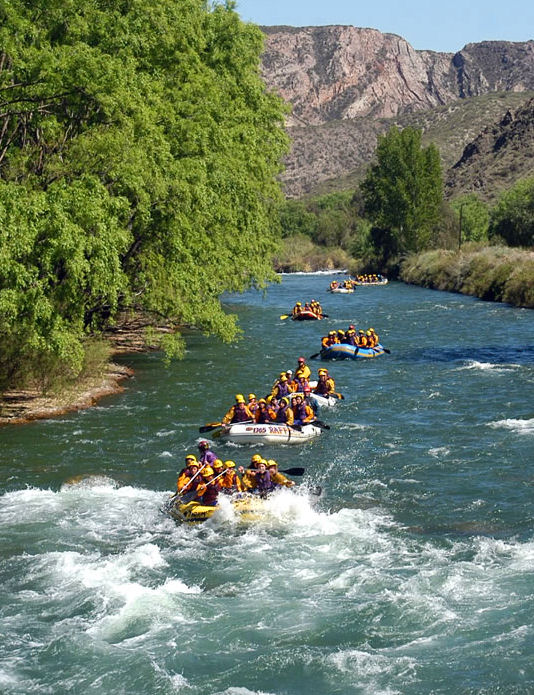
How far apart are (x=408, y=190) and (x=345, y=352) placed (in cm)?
5752

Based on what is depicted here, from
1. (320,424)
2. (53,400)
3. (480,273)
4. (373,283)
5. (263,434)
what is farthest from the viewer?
(373,283)

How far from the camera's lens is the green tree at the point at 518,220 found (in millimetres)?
80750

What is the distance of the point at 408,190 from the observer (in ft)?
298

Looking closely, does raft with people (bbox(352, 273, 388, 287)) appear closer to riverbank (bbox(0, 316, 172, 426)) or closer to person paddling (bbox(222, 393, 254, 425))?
riverbank (bbox(0, 316, 172, 426))

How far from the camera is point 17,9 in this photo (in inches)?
979

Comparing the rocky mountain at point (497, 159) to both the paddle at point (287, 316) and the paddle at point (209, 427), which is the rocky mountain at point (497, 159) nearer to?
the paddle at point (287, 316)

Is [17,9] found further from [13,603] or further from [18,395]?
[13,603]

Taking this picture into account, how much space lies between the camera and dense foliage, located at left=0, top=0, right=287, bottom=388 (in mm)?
21531

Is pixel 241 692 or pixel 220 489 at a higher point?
pixel 220 489

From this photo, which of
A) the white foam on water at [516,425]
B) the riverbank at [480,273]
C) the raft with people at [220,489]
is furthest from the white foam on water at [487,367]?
the riverbank at [480,273]

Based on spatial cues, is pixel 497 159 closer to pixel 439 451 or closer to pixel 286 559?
pixel 439 451

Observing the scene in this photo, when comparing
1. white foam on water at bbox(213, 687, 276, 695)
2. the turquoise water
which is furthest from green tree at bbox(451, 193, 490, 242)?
white foam on water at bbox(213, 687, 276, 695)

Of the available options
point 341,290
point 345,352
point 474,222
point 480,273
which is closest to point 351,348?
point 345,352

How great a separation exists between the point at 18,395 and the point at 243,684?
17109 millimetres
